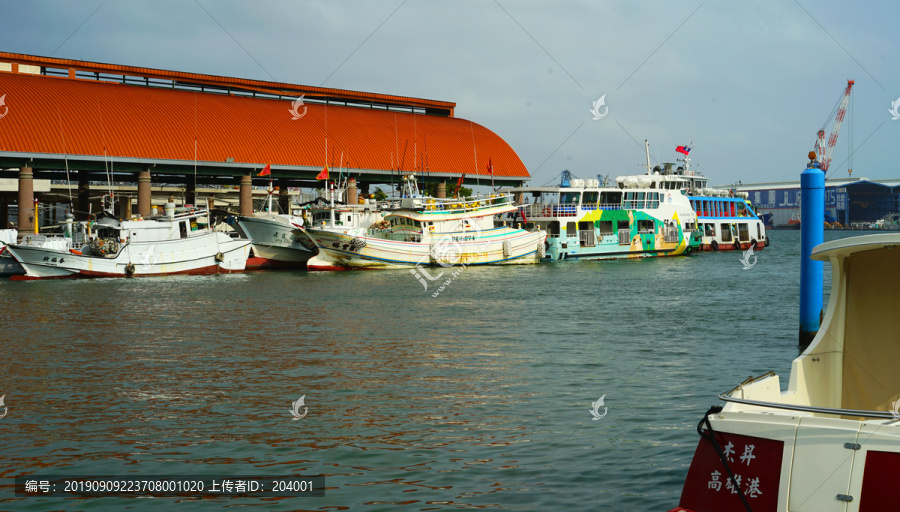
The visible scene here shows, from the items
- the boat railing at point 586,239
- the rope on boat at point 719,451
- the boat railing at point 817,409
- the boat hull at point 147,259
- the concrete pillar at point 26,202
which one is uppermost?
the concrete pillar at point 26,202

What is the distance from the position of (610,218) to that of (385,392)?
53.8 metres

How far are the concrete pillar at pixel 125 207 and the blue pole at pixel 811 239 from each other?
65601mm

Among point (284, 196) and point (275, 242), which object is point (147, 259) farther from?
point (284, 196)

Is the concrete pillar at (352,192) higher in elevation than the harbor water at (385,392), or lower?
higher

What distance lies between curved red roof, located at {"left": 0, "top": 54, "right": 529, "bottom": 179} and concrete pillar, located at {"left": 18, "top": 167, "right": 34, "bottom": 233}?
1.58 m

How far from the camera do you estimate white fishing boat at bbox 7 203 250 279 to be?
4594cm

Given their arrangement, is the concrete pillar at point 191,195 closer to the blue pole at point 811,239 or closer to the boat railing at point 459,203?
the boat railing at point 459,203

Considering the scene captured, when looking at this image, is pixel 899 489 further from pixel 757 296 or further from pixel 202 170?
pixel 202 170

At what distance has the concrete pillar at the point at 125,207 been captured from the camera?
74644 millimetres

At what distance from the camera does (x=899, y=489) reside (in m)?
6.36

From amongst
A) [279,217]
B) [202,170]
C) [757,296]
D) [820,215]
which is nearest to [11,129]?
[202,170]

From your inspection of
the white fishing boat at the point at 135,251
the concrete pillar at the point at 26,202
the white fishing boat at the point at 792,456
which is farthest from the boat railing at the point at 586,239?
the white fishing boat at the point at 792,456

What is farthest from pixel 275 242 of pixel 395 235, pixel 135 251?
pixel 135 251

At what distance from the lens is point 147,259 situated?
48938 millimetres
